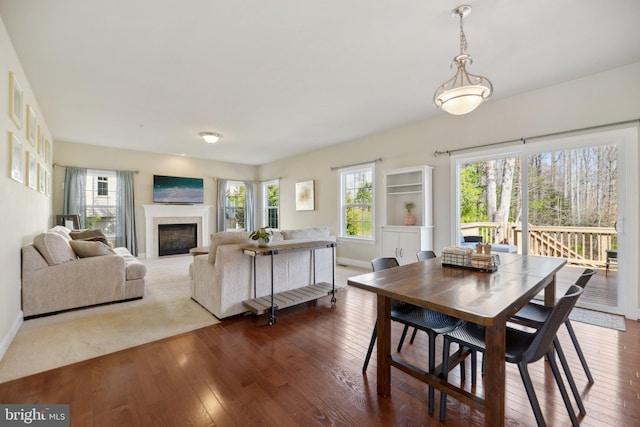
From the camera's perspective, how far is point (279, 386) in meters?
1.83

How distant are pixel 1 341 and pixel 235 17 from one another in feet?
10.3

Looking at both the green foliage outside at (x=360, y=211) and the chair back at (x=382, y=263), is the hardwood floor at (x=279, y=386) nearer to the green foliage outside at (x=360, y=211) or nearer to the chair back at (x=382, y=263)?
the chair back at (x=382, y=263)

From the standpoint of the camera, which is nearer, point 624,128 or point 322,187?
point 624,128

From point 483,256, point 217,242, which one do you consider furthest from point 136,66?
point 483,256

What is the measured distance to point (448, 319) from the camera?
6.06ft

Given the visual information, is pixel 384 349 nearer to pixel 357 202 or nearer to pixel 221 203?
pixel 357 202

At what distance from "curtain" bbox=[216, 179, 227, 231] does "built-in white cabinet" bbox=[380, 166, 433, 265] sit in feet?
16.2

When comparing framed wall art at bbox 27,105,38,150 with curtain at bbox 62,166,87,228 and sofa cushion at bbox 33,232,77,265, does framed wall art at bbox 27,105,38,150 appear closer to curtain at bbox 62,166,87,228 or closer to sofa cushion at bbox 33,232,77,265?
sofa cushion at bbox 33,232,77,265

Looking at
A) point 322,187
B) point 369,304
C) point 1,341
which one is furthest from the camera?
point 322,187

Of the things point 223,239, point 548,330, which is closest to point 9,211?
point 223,239

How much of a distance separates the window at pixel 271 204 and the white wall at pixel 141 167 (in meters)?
0.74

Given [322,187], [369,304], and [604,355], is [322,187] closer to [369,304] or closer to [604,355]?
[369,304]

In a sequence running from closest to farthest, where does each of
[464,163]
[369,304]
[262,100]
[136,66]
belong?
[136,66] → [369,304] → [262,100] → [464,163]

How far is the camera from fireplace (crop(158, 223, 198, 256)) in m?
7.02
